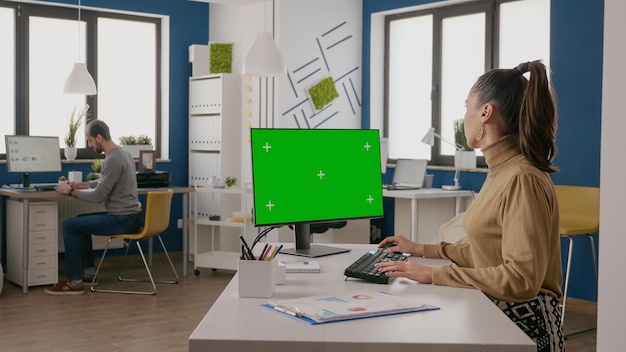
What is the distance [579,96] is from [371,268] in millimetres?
3562

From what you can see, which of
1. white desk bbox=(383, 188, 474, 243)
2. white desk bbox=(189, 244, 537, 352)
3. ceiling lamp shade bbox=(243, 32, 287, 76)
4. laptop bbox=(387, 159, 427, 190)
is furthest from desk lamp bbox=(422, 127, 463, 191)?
white desk bbox=(189, 244, 537, 352)

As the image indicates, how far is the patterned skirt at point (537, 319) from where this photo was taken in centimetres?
207

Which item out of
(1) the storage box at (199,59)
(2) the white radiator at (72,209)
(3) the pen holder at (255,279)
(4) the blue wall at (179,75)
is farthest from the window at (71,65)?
(3) the pen holder at (255,279)

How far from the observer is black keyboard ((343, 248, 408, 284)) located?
2.13 metres

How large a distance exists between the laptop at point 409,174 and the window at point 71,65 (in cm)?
244

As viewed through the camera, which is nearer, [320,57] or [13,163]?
[13,163]

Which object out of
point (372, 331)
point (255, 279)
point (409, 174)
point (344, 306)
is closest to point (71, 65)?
point (409, 174)

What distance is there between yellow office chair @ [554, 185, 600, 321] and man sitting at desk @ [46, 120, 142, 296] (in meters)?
3.13

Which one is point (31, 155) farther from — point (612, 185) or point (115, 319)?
point (612, 185)

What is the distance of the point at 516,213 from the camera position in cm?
195

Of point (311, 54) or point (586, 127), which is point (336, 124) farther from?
point (586, 127)

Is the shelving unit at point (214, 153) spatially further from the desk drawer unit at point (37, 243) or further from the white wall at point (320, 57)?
the desk drawer unit at point (37, 243)

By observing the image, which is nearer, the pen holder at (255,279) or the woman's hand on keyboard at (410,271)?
the pen holder at (255,279)

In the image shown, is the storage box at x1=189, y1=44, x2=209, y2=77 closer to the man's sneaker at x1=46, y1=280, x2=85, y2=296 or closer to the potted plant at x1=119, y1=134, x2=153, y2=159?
the potted plant at x1=119, y1=134, x2=153, y2=159
